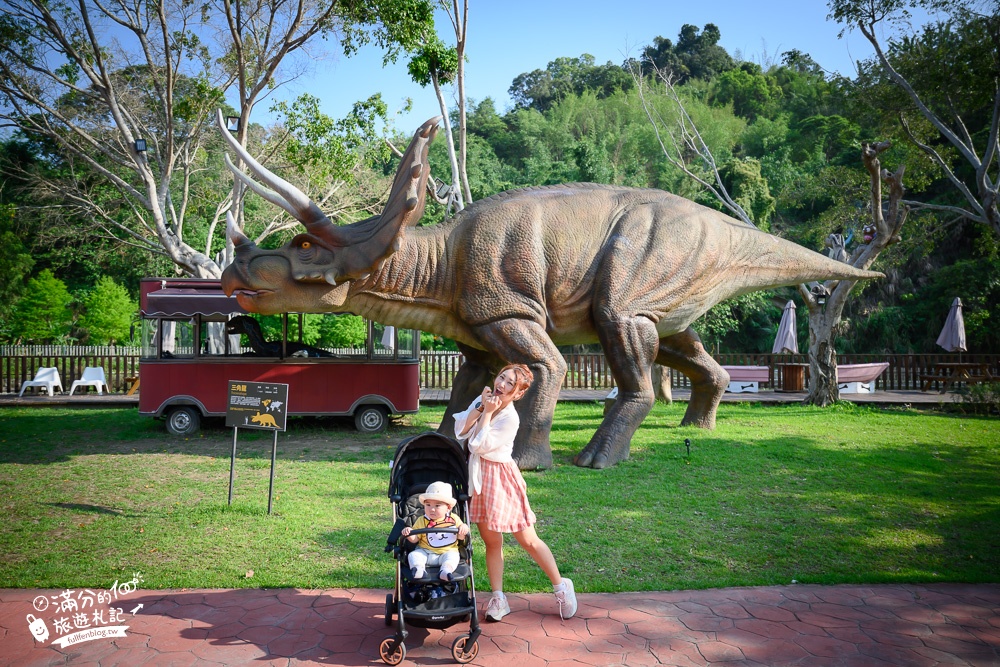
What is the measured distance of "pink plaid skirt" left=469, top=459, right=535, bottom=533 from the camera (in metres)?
3.79

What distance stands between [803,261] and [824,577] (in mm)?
5032

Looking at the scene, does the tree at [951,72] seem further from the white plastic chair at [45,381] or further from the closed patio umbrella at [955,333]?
the white plastic chair at [45,381]

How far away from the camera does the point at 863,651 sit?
3609mm

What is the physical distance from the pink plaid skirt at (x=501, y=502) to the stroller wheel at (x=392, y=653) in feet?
2.41

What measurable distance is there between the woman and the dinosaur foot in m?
3.56

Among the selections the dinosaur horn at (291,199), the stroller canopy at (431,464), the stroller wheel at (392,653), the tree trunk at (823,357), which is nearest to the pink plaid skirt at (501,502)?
the stroller canopy at (431,464)

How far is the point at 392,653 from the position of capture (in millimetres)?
3396

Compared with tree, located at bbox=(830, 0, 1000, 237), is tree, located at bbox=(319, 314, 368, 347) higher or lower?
lower

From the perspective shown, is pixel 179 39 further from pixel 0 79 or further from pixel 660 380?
pixel 660 380

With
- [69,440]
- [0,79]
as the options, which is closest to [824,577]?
[69,440]

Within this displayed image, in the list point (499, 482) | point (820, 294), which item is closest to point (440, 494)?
point (499, 482)

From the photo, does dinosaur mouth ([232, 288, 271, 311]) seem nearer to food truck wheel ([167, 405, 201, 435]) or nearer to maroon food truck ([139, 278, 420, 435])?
maroon food truck ([139, 278, 420, 435])

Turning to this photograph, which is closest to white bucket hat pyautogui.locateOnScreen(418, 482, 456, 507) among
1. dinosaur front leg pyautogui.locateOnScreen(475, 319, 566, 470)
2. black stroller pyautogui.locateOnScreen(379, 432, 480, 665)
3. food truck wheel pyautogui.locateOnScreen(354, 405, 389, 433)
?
black stroller pyautogui.locateOnScreen(379, 432, 480, 665)

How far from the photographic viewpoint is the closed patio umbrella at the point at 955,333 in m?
16.7
